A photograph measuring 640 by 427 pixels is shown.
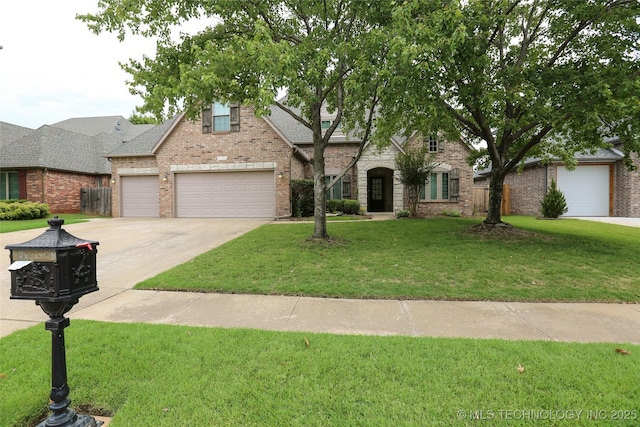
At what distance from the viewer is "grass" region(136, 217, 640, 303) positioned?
484cm

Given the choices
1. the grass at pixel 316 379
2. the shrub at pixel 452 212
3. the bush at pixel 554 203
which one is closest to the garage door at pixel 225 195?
the shrub at pixel 452 212

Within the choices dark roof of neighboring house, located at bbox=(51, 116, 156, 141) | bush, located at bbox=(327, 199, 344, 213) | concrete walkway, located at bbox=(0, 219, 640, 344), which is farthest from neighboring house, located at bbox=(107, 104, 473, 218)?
concrete walkway, located at bbox=(0, 219, 640, 344)

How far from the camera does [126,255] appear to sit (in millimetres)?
7570

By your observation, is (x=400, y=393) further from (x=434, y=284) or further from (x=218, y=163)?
(x=218, y=163)

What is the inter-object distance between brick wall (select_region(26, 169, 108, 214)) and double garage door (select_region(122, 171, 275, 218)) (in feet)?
26.6

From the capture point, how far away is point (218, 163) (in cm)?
1575

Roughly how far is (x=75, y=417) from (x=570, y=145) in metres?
14.3

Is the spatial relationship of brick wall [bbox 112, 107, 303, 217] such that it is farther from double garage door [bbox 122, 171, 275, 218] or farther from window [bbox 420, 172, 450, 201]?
window [bbox 420, 172, 450, 201]

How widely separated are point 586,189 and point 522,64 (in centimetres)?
1331

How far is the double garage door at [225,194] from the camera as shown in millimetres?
15758

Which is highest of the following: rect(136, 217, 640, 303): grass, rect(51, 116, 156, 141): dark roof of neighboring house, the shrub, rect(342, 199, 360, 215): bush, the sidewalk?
rect(51, 116, 156, 141): dark roof of neighboring house

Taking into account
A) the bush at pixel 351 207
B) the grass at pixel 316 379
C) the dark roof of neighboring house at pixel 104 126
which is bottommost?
the grass at pixel 316 379

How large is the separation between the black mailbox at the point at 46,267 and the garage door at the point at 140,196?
16.7 metres

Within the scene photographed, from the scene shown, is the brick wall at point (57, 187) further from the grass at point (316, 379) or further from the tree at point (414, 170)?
the tree at point (414, 170)
